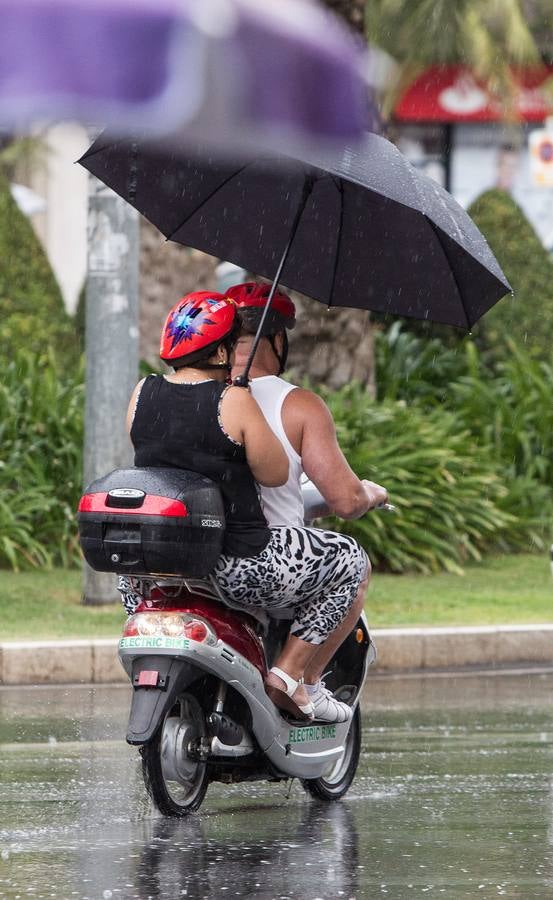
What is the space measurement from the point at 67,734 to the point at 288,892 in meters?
3.18

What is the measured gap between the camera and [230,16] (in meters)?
3.70

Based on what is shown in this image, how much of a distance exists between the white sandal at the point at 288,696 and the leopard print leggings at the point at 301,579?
14 cm

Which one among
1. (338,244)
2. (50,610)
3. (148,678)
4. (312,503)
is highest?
(338,244)

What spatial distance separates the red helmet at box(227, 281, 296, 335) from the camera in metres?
6.69

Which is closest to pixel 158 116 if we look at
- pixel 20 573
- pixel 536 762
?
pixel 536 762

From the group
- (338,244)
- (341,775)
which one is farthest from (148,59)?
(341,775)

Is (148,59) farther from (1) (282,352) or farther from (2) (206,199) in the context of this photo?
(2) (206,199)

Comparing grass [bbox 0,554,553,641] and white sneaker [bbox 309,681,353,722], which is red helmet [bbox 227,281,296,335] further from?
grass [bbox 0,554,553,641]

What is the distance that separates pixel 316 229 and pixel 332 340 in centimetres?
858

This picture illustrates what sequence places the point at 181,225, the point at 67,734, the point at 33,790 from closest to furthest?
the point at 33,790, the point at 181,225, the point at 67,734

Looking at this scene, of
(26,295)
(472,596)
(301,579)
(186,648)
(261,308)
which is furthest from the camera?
(26,295)

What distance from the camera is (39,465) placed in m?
14.3

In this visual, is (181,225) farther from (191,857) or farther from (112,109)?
(112,109)

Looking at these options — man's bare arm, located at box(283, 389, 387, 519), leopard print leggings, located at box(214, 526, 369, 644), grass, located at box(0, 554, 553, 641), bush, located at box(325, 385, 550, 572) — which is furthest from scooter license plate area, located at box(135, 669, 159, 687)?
bush, located at box(325, 385, 550, 572)
